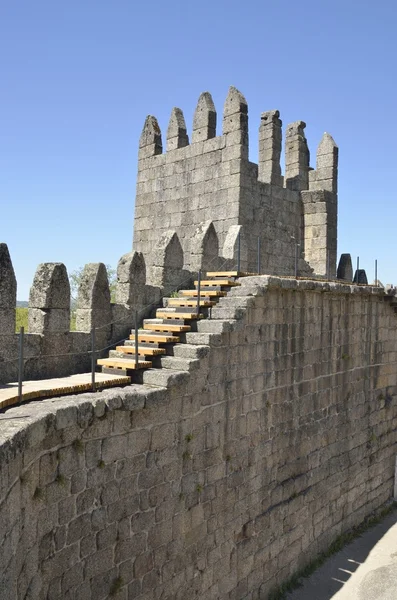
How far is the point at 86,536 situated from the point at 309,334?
5.45 meters

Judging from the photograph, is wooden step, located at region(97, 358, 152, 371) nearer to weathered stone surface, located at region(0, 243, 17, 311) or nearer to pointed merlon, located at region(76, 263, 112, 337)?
pointed merlon, located at region(76, 263, 112, 337)

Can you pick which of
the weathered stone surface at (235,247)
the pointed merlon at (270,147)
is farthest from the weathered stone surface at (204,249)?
the pointed merlon at (270,147)

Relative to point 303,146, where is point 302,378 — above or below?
below

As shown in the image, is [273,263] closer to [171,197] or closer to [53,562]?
[171,197]

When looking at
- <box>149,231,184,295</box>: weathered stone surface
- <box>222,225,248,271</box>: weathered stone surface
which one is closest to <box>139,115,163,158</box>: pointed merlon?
<box>222,225,248,271</box>: weathered stone surface

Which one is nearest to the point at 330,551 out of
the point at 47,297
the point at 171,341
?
the point at 171,341

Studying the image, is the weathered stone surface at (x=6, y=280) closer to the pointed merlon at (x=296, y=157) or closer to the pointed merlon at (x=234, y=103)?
the pointed merlon at (x=234, y=103)

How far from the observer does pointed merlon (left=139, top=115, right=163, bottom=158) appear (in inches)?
519

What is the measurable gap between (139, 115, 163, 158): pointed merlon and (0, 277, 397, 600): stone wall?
5779mm

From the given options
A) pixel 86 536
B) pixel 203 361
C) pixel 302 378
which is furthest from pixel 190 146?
pixel 86 536

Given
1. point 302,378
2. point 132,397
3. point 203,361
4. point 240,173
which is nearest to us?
point 132,397

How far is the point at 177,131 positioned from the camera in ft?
41.4

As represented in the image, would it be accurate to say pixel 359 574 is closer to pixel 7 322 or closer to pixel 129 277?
pixel 129 277

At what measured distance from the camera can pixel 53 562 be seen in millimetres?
5246
